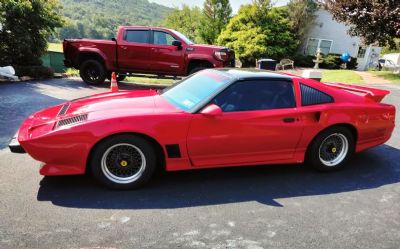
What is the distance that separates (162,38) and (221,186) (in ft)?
24.2

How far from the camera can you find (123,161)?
3.84m

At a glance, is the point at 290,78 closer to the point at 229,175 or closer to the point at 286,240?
the point at 229,175

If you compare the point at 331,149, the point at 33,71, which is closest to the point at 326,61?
Answer: the point at 33,71

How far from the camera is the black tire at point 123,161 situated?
3732mm

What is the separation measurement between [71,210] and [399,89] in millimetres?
12564

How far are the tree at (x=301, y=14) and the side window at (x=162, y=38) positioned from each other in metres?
18.9

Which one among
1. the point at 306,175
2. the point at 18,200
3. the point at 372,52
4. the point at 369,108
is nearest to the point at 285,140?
the point at 306,175

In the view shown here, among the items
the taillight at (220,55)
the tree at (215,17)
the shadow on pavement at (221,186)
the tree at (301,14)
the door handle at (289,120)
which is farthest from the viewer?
the tree at (215,17)

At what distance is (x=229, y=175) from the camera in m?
4.44

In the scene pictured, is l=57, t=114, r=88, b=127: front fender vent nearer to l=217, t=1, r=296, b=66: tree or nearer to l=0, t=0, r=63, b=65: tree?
l=0, t=0, r=63, b=65: tree

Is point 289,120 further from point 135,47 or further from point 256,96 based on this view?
point 135,47

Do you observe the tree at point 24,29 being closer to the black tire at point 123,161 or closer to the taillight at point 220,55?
the taillight at point 220,55

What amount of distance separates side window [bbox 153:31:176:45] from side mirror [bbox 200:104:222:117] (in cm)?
709

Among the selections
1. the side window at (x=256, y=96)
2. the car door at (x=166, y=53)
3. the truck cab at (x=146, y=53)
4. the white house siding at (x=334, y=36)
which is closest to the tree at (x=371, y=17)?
the truck cab at (x=146, y=53)
